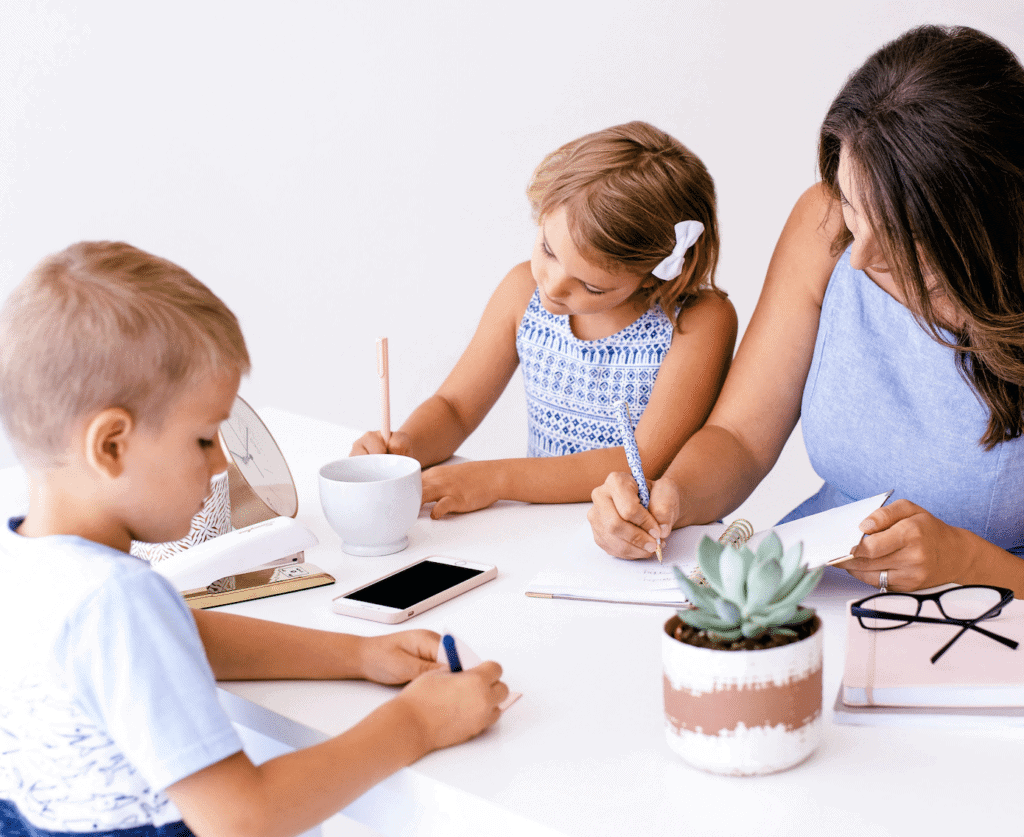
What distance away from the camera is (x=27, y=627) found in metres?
0.67

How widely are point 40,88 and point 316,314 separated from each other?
91cm

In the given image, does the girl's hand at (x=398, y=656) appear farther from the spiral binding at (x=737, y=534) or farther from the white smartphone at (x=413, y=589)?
the spiral binding at (x=737, y=534)

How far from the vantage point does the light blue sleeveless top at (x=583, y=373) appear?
5.26ft

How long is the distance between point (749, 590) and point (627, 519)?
15.1 inches

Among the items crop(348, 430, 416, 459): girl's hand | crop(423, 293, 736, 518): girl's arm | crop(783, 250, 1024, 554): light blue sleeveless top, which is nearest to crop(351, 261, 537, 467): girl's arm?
crop(348, 430, 416, 459): girl's hand

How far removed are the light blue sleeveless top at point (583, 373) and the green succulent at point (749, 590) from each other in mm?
931

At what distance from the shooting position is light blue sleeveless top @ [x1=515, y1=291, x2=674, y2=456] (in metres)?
1.60

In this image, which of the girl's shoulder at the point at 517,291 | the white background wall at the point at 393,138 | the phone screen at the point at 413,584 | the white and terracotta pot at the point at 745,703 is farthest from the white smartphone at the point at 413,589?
the white background wall at the point at 393,138

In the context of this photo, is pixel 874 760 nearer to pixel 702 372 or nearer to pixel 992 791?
pixel 992 791

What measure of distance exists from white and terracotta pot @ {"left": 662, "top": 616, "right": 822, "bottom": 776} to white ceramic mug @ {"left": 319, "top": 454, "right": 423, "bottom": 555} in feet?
1.47

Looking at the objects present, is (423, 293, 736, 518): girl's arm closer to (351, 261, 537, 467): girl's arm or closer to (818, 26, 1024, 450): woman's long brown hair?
(351, 261, 537, 467): girl's arm

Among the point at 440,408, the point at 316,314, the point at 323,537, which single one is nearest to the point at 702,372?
the point at 440,408

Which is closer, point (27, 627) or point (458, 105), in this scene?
point (27, 627)

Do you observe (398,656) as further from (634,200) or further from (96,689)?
(634,200)
